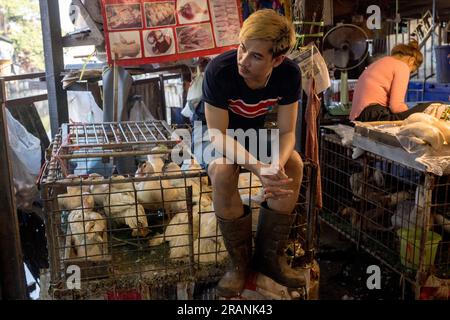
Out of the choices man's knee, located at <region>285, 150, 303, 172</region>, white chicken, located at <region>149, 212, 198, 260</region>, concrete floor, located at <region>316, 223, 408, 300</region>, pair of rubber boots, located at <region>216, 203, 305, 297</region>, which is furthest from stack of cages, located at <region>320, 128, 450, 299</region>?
white chicken, located at <region>149, 212, 198, 260</region>

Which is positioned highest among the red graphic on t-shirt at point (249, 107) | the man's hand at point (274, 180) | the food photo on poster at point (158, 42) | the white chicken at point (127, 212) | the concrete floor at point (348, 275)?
A: the food photo on poster at point (158, 42)

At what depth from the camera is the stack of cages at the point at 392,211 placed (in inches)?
120

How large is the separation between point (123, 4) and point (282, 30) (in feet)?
6.71

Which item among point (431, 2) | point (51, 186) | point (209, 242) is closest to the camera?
point (51, 186)

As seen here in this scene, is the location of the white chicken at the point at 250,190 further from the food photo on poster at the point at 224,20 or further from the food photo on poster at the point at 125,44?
the food photo on poster at the point at 125,44

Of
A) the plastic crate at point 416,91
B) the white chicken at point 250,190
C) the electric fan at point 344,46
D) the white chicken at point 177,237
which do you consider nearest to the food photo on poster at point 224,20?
the electric fan at point 344,46

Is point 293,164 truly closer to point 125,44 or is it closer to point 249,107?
point 249,107

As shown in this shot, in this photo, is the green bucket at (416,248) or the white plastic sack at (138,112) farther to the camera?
the white plastic sack at (138,112)

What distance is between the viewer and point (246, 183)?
2.97m

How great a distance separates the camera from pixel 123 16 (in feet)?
12.1

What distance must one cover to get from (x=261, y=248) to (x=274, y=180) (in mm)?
476

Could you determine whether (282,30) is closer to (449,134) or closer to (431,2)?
(449,134)

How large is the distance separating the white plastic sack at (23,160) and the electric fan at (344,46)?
3.17 meters

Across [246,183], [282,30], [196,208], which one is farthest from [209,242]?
[282,30]
